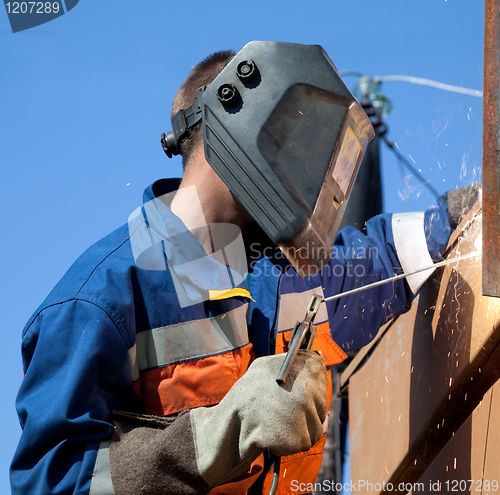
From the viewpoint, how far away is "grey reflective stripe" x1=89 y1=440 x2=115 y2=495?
1498 millimetres

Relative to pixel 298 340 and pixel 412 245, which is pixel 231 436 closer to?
Result: pixel 298 340

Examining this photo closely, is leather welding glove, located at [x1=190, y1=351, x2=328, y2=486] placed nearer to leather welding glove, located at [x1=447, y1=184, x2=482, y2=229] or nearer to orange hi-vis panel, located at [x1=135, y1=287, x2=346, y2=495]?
orange hi-vis panel, located at [x1=135, y1=287, x2=346, y2=495]

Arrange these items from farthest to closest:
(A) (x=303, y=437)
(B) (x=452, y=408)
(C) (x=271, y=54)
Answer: (B) (x=452, y=408)
(C) (x=271, y=54)
(A) (x=303, y=437)

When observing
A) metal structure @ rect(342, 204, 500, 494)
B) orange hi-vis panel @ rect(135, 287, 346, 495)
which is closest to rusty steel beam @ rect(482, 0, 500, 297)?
metal structure @ rect(342, 204, 500, 494)

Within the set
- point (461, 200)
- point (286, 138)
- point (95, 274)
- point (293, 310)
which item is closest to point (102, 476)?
point (95, 274)

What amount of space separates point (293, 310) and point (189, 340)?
0.45m

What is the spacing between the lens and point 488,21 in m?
1.54

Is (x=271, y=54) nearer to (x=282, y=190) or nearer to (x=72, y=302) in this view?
(x=282, y=190)

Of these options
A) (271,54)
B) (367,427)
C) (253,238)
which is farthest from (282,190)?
(367,427)

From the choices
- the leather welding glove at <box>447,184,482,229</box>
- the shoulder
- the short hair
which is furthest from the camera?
the short hair

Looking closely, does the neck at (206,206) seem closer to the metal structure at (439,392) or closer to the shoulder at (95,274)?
the shoulder at (95,274)

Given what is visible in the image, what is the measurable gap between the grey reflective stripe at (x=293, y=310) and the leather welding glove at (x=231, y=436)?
471mm

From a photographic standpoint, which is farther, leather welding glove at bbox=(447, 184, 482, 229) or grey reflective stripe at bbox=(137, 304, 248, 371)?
leather welding glove at bbox=(447, 184, 482, 229)

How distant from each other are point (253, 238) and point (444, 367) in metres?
0.88
